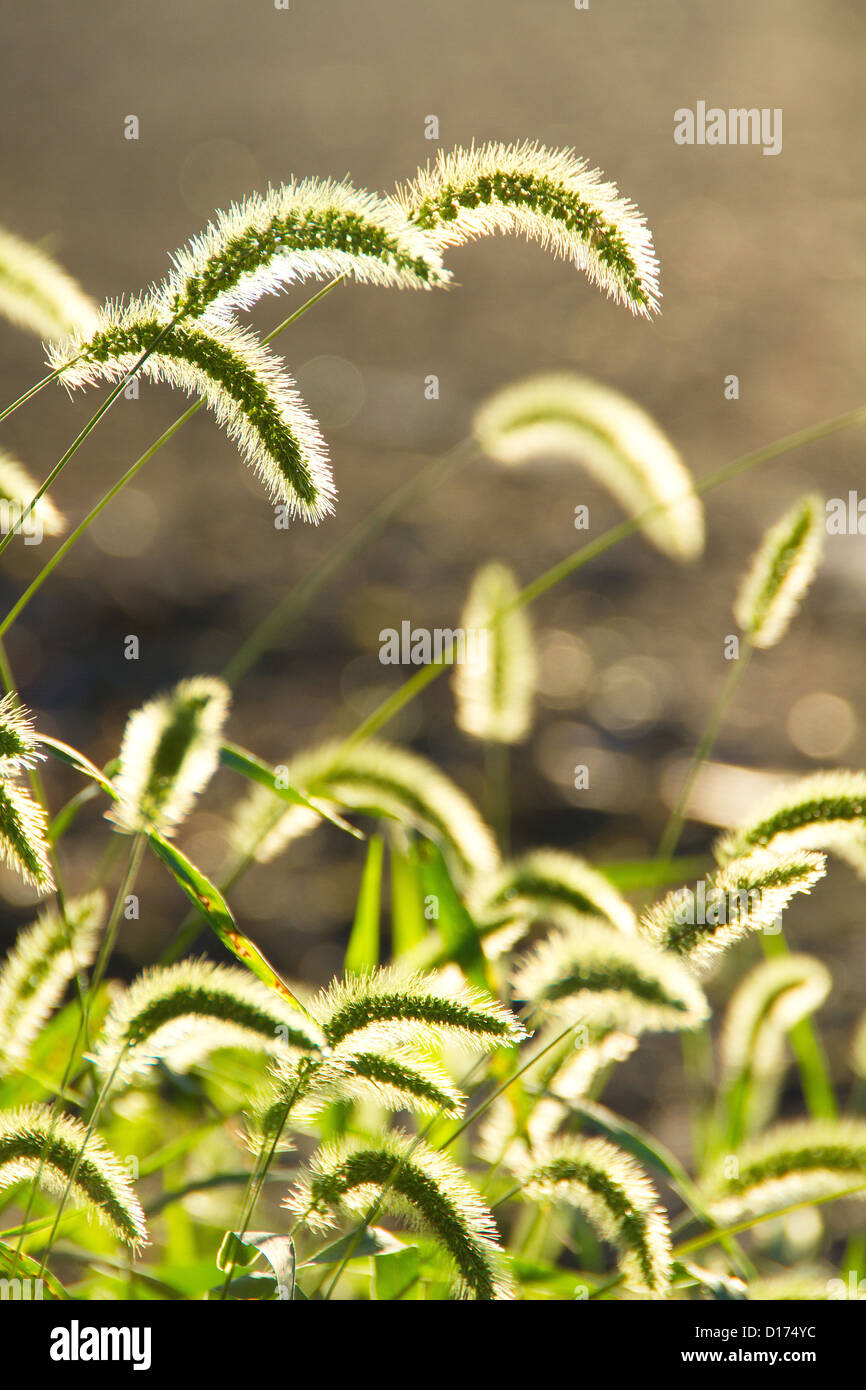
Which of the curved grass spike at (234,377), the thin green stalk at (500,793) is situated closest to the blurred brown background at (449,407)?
the thin green stalk at (500,793)

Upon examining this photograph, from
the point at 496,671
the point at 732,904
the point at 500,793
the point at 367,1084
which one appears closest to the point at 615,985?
the point at 732,904

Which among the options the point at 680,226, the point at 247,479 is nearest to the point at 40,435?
the point at 247,479

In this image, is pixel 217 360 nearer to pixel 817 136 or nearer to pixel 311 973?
pixel 311 973

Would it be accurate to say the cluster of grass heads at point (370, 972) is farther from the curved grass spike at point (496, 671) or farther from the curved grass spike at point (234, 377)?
the curved grass spike at point (496, 671)

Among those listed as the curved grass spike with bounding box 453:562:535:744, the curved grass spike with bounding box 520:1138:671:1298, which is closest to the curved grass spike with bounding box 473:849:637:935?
the curved grass spike with bounding box 520:1138:671:1298

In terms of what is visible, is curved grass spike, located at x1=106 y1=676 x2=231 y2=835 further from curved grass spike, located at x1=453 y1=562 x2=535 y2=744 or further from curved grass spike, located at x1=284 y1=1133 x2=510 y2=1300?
curved grass spike, located at x1=453 y1=562 x2=535 y2=744

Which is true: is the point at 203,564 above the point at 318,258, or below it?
above

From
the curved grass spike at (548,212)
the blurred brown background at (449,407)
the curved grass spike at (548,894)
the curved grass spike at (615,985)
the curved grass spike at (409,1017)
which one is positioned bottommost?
the curved grass spike at (409,1017)

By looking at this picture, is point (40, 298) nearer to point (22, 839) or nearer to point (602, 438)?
point (22, 839)
